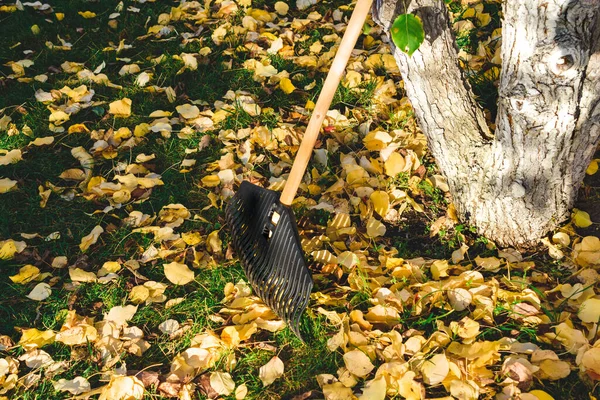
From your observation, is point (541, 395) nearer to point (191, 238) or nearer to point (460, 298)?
point (460, 298)

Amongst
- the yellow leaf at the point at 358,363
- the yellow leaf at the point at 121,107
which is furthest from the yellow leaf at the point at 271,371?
the yellow leaf at the point at 121,107

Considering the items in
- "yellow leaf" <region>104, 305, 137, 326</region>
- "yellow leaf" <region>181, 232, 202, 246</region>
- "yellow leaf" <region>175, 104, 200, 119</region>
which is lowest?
"yellow leaf" <region>104, 305, 137, 326</region>

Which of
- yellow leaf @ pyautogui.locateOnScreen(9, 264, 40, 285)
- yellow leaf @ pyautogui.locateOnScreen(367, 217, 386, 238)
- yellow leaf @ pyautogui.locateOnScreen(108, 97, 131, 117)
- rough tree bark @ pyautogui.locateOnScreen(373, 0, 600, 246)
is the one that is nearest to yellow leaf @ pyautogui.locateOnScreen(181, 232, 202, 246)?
yellow leaf @ pyautogui.locateOnScreen(9, 264, 40, 285)

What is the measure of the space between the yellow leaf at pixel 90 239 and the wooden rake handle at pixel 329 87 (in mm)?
943

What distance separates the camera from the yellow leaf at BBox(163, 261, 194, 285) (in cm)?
252

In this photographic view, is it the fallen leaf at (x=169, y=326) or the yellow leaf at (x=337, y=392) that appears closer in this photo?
the yellow leaf at (x=337, y=392)

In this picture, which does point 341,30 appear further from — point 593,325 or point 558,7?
point 593,325

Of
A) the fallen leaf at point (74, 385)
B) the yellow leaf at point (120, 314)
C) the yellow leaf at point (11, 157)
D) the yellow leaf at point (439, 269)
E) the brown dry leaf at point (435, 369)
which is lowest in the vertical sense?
the fallen leaf at point (74, 385)

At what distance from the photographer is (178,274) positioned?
2.53 m

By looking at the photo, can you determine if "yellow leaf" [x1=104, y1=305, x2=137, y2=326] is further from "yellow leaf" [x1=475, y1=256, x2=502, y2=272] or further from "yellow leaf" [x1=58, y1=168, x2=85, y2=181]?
"yellow leaf" [x1=475, y1=256, x2=502, y2=272]

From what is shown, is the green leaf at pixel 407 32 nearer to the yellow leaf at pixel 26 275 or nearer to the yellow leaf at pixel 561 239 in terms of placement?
the yellow leaf at pixel 561 239

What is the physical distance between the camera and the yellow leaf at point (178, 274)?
252 cm

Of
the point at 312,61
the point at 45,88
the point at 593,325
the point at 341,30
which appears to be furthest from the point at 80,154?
the point at 593,325

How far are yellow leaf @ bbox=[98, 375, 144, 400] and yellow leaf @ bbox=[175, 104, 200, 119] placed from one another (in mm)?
1519
